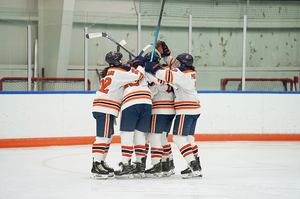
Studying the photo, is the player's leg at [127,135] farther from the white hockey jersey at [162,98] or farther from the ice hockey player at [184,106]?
the ice hockey player at [184,106]

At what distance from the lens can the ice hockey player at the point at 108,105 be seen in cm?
300

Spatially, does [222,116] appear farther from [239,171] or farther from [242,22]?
[239,171]

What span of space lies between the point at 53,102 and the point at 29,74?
0.58 metres

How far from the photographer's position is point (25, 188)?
2.64m

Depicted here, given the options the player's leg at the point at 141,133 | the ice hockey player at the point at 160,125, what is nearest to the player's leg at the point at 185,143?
the ice hockey player at the point at 160,125

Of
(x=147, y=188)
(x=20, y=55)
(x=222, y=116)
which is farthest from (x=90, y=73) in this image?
(x=147, y=188)

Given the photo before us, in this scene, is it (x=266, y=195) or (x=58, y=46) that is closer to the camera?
(x=266, y=195)

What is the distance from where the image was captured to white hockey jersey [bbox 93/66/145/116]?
9.89 feet

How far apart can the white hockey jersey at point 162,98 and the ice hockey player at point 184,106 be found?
6 centimetres

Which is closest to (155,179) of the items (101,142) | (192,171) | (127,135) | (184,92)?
(192,171)

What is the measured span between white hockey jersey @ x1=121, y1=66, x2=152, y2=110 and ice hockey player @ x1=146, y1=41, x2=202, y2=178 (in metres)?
0.16

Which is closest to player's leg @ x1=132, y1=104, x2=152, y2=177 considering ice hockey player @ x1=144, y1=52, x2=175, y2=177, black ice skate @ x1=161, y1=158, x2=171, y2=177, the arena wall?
ice hockey player @ x1=144, y1=52, x2=175, y2=177

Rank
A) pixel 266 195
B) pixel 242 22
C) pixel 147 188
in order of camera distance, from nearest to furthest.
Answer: pixel 266 195, pixel 147 188, pixel 242 22

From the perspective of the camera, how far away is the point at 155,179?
2998 mm
